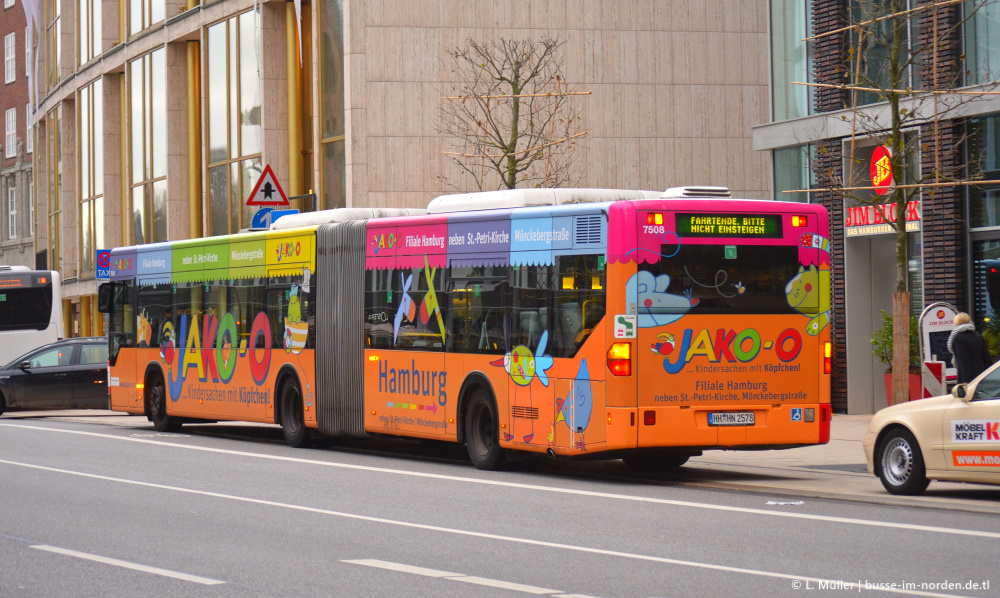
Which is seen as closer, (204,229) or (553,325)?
(553,325)

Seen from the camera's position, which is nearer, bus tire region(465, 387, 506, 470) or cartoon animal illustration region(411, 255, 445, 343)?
bus tire region(465, 387, 506, 470)

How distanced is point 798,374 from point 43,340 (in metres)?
25.5

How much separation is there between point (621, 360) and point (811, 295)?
2.24 meters

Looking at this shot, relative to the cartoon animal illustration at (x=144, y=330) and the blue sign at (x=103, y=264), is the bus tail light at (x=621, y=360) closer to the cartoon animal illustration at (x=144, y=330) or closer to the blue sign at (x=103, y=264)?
the cartoon animal illustration at (x=144, y=330)

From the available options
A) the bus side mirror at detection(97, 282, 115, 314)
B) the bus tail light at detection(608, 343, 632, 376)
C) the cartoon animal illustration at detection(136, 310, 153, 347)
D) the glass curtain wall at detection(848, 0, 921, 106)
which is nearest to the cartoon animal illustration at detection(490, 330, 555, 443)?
the bus tail light at detection(608, 343, 632, 376)

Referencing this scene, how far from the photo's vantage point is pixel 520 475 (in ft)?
51.9

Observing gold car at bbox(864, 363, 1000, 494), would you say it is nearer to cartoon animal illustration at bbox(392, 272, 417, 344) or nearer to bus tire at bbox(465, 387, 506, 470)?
bus tire at bbox(465, 387, 506, 470)

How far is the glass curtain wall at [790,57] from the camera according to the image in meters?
25.8

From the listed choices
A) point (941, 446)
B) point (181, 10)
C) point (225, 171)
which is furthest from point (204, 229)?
point (941, 446)

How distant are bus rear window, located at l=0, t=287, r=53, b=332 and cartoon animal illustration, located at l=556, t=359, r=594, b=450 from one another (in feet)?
80.2

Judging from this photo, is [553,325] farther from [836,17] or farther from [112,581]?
[836,17]

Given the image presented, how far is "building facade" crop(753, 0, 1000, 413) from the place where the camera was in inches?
867

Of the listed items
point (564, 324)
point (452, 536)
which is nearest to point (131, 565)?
point (452, 536)

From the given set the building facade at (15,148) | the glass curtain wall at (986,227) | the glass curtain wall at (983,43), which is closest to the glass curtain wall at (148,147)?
the building facade at (15,148)
